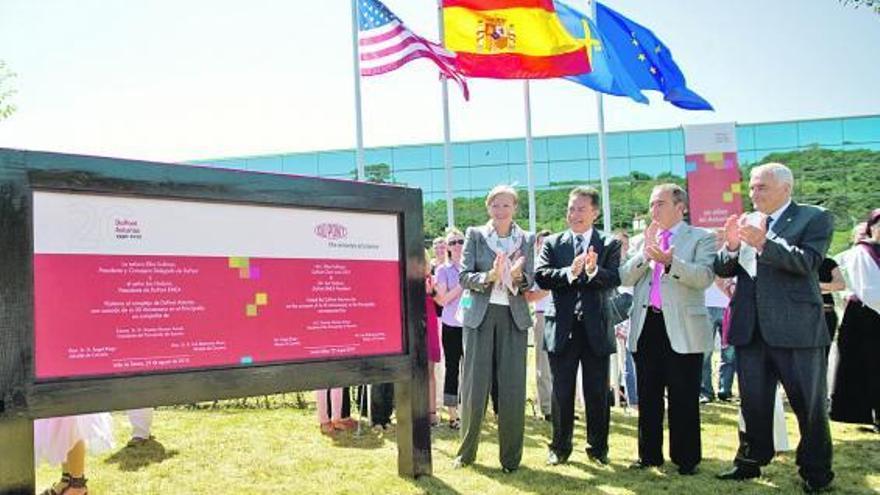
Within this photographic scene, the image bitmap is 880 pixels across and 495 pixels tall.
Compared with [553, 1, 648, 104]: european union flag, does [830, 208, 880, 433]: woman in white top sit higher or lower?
lower

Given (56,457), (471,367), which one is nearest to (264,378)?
(56,457)

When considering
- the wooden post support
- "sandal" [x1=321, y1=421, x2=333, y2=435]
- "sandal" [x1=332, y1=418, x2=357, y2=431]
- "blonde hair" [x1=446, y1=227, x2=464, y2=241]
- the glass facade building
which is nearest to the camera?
the wooden post support

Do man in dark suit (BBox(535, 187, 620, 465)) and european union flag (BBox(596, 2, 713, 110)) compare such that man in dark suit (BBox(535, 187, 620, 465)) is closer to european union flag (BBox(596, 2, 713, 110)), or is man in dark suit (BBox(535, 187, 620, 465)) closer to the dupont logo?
the dupont logo

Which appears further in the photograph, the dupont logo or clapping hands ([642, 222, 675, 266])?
clapping hands ([642, 222, 675, 266])

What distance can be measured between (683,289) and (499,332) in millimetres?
1440

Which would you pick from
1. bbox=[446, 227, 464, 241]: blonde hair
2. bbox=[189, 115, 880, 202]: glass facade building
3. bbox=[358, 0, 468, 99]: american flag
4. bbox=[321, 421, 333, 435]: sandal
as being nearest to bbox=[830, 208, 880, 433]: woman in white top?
bbox=[446, 227, 464, 241]: blonde hair

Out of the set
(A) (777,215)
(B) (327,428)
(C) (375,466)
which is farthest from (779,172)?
(B) (327,428)

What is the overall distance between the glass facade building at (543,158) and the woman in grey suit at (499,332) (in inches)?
1543

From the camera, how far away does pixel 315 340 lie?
4.70m

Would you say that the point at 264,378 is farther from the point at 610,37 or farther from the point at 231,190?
the point at 610,37

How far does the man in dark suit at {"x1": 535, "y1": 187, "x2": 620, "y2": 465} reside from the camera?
5.68 m

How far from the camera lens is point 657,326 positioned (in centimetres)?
555

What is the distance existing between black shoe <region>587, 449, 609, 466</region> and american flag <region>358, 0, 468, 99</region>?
5.42 m

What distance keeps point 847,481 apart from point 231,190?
4.66 meters
